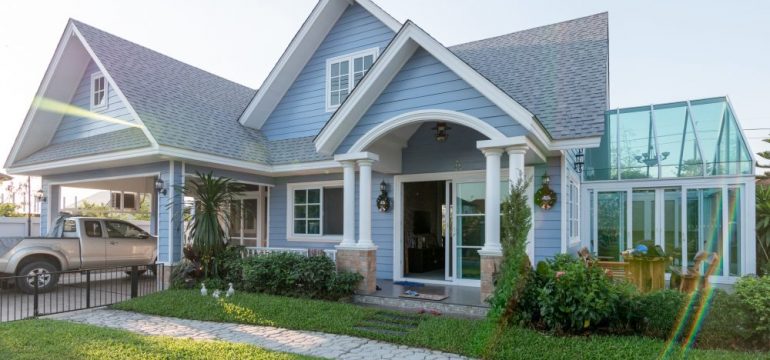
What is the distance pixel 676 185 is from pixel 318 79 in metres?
9.00

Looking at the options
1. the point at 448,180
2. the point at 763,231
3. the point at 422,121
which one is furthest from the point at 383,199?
the point at 763,231

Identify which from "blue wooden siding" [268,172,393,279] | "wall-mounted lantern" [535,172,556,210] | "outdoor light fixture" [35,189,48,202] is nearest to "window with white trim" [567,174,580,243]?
"wall-mounted lantern" [535,172,556,210]

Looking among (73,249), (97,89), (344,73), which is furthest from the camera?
(97,89)

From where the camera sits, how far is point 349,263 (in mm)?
8398

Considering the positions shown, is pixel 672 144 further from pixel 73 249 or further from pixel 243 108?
pixel 73 249

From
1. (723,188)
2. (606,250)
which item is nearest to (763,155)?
(723,188)

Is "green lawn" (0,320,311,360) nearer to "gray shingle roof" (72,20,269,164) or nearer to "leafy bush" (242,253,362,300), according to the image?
"leafy bush" (242,253,362,300)

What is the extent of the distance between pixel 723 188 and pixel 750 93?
21.8 ft

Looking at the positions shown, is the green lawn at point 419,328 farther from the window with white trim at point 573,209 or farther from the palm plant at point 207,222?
the window with white trim at point 573,209

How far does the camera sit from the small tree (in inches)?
233

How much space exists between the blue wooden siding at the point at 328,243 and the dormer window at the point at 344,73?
1.99m

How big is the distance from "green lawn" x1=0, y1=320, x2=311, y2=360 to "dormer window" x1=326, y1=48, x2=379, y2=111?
7018mm

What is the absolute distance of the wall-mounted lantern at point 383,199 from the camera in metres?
10.3

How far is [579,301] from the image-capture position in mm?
5648
